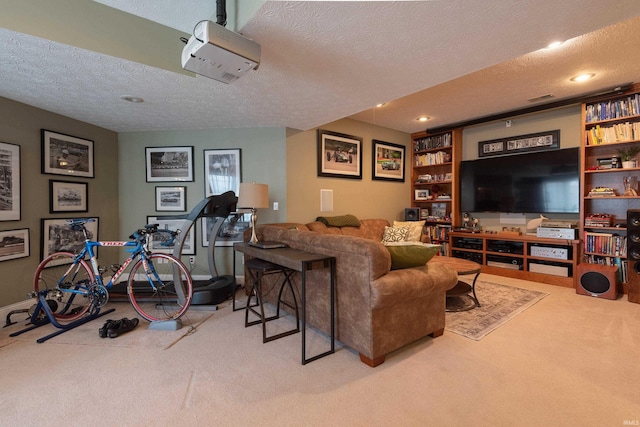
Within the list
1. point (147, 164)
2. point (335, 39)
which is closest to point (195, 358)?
point (335, 39)

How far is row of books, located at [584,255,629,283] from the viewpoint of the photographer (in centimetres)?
360

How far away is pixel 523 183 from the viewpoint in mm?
4469

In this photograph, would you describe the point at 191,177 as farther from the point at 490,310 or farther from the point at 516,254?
the point at 516,254

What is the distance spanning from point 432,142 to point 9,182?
6105mm

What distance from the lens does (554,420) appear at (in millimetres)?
1546

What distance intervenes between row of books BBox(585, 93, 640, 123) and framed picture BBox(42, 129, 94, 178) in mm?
6700

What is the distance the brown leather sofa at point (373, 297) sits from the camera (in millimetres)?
2021

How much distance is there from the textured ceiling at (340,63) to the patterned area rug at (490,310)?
2.24 metres

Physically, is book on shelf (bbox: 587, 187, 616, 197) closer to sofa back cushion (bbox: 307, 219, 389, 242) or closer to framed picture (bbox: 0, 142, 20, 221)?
sofa back cushion (bbox: 307, 219, 389, 242)

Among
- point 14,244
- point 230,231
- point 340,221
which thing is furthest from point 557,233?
point 14,244

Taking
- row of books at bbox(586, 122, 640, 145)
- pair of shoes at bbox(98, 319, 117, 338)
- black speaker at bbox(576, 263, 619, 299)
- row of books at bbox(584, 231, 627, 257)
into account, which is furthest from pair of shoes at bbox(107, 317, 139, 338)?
row of books at bbox(586, 122, 640, 145)

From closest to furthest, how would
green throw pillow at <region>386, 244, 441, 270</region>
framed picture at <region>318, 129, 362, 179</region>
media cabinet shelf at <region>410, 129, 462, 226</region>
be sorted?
green throw pillow at <region>386, 244, 441, 270</region> < framed picture at <region>318, 129, 362, 179</region> < media cabinet shelf at <region>410, 129, 462, 226</region>

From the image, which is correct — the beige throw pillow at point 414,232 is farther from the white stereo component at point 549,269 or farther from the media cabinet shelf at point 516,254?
the white stereo component at point 549,269

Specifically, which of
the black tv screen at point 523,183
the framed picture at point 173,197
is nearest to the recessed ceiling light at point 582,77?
the black tv screen at point 523,183
